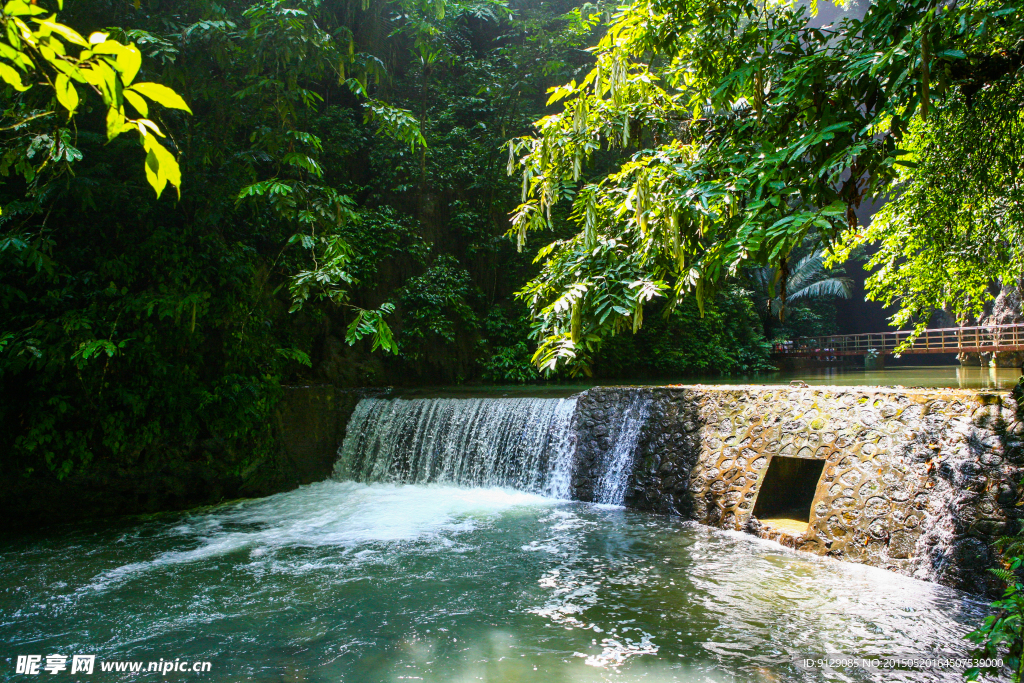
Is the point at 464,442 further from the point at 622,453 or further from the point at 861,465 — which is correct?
the point at 861,465

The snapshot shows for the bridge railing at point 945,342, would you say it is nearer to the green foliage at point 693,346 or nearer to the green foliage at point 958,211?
the green foliage at point 693,346

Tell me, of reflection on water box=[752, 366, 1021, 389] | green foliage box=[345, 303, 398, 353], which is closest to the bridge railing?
reflection on water box=[752, 366, 1021, 389]

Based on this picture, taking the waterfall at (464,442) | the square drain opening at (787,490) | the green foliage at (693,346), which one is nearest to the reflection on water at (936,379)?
the green foliage at (693,346)

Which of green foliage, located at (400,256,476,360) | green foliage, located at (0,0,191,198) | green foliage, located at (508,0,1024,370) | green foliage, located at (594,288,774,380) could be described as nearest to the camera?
green foliage, located at (0,0,191,198)

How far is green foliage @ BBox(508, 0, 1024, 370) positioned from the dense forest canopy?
18 millimetres

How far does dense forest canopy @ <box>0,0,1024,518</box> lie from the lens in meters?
2.18

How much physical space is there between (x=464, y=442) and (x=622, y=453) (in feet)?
8.30

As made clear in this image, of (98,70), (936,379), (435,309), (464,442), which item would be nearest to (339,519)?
(464,442)

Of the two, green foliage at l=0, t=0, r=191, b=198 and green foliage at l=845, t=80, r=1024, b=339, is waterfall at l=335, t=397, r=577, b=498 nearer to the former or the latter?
green foliage at l=845, t=80, r=1024, b=339

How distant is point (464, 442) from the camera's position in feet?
30.5

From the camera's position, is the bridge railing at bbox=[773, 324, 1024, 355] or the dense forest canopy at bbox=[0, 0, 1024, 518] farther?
the bridge railing at bbox=[773, 324, 1024, 355]

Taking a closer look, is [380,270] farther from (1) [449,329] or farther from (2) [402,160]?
(2) [402,160]

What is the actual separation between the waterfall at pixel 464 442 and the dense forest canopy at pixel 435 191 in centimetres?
156

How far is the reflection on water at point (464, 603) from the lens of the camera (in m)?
3.97
